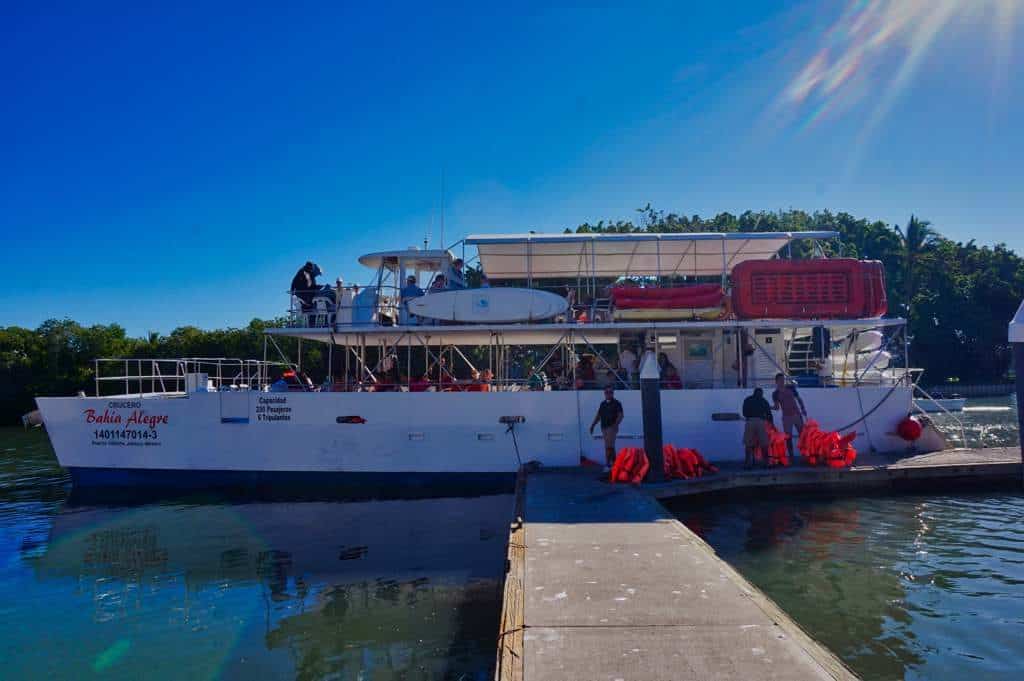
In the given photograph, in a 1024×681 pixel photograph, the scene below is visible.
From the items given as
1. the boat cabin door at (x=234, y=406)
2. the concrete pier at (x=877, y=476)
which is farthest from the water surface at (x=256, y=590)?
the concrete pier at (x=877, y=476)

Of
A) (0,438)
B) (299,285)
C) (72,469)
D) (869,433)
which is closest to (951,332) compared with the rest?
(869,433)

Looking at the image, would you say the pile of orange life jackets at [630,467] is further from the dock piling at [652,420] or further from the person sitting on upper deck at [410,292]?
the person sitting on upper deck at [410,292]

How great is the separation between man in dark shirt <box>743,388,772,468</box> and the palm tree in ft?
151

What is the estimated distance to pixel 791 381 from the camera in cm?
1361

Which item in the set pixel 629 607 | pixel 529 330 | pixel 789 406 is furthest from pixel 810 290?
pixel 629 607

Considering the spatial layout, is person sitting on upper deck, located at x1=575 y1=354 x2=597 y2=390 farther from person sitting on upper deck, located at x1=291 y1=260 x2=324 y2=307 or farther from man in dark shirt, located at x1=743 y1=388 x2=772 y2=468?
person sitting on upper deck, located at x1=291 y1=260 x2=324 y2=307

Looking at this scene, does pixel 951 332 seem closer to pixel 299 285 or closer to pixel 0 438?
pixel 299 285

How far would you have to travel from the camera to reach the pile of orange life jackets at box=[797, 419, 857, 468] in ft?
40.7

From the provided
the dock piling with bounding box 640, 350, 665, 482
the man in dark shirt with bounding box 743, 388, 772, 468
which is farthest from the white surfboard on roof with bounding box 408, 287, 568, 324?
the man in dark shirt with bounding box 743, 388, 772, 468

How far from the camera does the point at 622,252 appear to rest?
15.3 meters

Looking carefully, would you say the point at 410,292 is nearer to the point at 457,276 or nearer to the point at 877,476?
the point at 457,276

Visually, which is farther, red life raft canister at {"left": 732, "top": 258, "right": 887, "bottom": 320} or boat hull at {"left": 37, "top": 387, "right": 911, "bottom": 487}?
red life raft canister at {"left": 732, "top": 258, "right": 887, "bottom": 320}

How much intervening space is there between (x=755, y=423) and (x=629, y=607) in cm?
779

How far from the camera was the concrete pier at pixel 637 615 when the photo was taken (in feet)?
14.1
